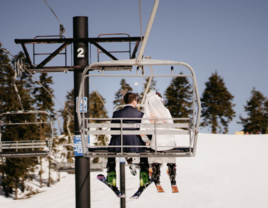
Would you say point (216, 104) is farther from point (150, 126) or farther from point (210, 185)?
point (150, 126)

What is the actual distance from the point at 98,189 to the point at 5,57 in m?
25.6

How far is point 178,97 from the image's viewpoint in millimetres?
77125

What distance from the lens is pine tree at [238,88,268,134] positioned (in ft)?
272

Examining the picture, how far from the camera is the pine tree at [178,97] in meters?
74.5

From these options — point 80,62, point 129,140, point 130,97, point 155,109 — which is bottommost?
point 129,140

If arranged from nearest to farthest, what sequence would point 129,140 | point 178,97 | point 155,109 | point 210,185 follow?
point 129,140
point 155,109
point 210,185
point 178,97

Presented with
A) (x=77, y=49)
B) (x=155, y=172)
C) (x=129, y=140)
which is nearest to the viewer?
(x=129, y=140)


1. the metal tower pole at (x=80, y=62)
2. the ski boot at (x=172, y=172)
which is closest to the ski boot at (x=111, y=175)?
the ski boot at (x=172, y=172)

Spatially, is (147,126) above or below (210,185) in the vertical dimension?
above

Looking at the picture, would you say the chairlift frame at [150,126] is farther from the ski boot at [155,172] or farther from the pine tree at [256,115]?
the pine tree at [256,115]

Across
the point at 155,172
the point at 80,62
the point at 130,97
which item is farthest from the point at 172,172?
the point at 80,62

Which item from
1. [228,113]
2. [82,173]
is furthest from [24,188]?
[228,113]

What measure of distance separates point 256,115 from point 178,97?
1961 centimetres

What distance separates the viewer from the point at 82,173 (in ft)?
36.5
